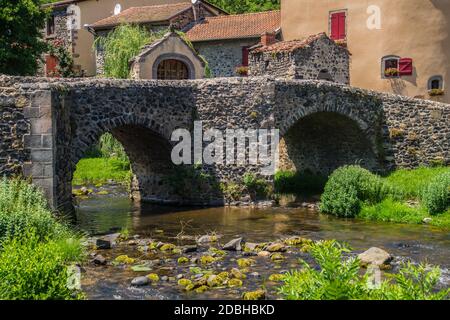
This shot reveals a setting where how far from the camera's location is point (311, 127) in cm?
2359

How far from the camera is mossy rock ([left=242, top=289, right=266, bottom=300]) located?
10.2 m

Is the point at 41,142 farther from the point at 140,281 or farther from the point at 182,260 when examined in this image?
the point at 140,281

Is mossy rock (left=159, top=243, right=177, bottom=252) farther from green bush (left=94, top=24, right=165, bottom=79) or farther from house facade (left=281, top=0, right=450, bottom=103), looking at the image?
house facade (left=281, top=0, right=450, bottom=103)

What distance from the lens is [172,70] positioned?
26141 mm

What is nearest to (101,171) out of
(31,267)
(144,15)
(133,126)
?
(133,126)

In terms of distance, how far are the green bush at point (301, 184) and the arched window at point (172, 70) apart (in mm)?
6299

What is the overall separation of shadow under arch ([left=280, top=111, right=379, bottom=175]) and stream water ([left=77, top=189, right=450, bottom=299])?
3.91 m

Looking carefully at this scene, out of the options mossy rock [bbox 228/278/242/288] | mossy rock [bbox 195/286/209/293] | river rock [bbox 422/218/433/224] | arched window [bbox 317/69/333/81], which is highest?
arched window [bbox 317/69/333/81]

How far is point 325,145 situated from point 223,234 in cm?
886

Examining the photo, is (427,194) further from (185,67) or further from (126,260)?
(185,67)

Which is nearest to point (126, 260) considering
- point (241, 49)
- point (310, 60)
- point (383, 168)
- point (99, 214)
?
point (99, 214)

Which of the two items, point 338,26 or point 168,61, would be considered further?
point 338,26

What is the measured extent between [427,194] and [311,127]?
21.7 ft

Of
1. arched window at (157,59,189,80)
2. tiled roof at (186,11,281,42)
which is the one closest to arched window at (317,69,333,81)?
tiled roof at (186,11,281,42)
